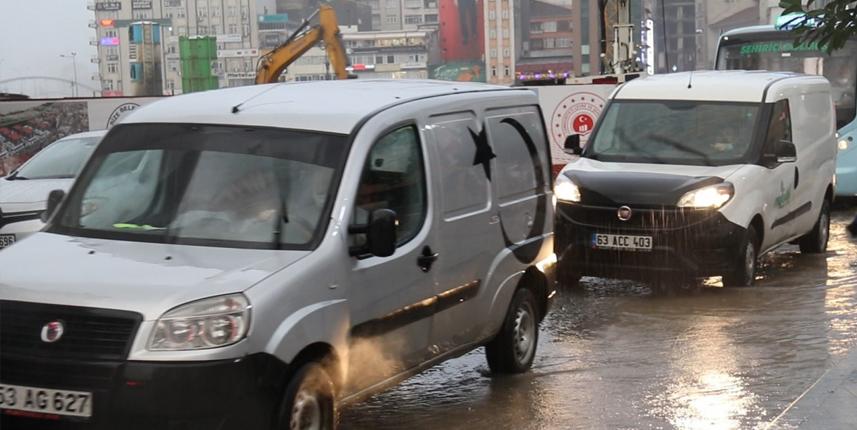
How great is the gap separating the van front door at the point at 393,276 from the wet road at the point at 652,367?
2.29ft

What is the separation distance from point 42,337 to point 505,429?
263 centimetres

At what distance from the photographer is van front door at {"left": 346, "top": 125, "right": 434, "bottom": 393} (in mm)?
6125

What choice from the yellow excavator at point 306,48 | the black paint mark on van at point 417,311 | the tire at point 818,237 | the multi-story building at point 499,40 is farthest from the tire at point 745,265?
the multi-story building at point 499,40

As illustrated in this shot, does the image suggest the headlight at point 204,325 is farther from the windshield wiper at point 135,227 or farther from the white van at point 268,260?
the windshield wiper at point 135,227

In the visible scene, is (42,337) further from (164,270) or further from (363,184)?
(363,184)

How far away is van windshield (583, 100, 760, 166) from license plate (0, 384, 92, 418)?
813 cm

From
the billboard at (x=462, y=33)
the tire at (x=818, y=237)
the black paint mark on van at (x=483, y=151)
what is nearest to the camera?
the black paint mark on van at (x=483, y=151)

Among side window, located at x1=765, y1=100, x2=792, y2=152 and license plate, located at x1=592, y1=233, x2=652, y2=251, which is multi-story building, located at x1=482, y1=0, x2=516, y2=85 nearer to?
side window, located at x1=765, y1=100, x2=792, y2=152

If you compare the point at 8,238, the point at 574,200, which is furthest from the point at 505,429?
the point at 8,238

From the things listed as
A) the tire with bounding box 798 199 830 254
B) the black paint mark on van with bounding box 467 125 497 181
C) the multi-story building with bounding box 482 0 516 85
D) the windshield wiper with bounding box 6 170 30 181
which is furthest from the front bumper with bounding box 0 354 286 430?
the multi-story building with bounding box 482 0 516 85

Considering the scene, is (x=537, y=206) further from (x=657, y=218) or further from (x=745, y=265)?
(x=745, y=265)

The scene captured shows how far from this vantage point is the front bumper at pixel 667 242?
11.6 meters

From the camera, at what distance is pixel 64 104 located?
22.0 metres

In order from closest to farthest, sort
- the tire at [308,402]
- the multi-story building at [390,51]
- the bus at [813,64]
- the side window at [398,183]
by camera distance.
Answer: the tire at [308,402] → the side window at [398,183] → the bus at [813,64] → the multi-story building at [390,51]
